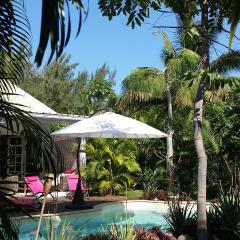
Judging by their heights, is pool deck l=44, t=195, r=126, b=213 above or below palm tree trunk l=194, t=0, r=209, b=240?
below

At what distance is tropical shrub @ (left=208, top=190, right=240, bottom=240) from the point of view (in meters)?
8.38

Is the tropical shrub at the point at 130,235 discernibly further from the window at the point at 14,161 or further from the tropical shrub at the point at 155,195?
the tropical shrub at the point at 155,195

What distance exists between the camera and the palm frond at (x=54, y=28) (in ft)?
5.38

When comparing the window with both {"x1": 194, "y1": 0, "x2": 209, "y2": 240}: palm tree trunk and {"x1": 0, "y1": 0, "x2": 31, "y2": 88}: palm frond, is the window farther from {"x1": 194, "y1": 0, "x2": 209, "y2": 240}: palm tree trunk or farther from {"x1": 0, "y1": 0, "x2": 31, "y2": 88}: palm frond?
{"x1": 194, "y1": 0, "x2": 209, "y2": 240}: palm tree trunk

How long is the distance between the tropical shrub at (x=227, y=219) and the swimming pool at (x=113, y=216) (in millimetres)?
3261

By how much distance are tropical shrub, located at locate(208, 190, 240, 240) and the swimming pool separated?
3.26 m

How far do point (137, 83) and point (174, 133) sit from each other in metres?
4.00

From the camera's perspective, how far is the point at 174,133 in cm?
2142

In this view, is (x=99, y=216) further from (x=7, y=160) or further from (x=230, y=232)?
(x=7, y=160)

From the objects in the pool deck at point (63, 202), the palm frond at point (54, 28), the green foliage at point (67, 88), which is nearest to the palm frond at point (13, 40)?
the palm frond at point (54, 28)

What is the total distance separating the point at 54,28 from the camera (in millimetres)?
1709

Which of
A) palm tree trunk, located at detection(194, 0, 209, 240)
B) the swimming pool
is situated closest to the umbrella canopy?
the swimming pool

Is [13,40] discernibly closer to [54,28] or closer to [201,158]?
[54,28]

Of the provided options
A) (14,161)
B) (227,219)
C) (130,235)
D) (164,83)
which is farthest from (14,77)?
(164,83)
